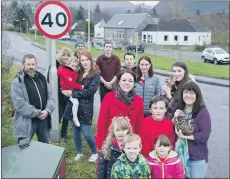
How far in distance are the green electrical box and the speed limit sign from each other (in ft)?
9.37

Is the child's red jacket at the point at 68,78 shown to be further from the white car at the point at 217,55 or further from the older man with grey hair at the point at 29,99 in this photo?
→ the white car at the point at 217,55

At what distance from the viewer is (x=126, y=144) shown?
2955 mm

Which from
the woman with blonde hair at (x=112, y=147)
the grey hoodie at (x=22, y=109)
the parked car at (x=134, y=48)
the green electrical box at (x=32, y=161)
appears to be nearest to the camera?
the green electrical box at (x=32, y=161)

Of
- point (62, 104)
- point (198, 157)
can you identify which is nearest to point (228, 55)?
point (62, 104)

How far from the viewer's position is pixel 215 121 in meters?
9.20

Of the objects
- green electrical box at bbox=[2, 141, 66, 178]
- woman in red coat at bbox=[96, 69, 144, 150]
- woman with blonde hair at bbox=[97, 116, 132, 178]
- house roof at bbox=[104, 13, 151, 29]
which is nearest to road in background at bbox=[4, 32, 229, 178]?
house roof at bbox=[104, 13, 151, 29]

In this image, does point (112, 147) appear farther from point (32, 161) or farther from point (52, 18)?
point (52, 18)

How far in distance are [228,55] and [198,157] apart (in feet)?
73.2

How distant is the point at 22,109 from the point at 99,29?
13.8ft

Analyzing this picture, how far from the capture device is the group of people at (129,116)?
10.1 feet

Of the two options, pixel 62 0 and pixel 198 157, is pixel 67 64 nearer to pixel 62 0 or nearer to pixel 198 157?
pixel 62 0

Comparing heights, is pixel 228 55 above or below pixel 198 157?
above

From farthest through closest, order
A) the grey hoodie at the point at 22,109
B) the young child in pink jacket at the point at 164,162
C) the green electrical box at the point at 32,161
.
Result: 1. the grey hoodie at the point at 22,109
2. the young child in pink jacket at the point at 164,162
3. the green electrical box at the point at 32,161

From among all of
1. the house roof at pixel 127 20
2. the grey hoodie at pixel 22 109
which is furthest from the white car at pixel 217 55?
the grey hoodie at pixel 22 109
